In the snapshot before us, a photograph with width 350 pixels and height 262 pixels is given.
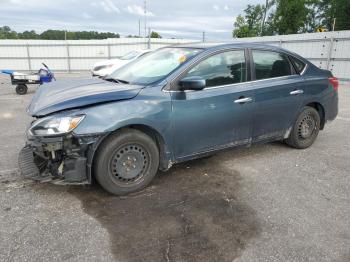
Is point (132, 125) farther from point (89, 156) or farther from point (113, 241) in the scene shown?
point (113, 241)

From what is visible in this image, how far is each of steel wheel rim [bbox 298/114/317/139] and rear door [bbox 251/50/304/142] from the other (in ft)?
0.96

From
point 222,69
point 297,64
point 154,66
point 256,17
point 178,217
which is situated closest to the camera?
point 178,217

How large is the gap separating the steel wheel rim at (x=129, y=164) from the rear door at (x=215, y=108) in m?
0.42

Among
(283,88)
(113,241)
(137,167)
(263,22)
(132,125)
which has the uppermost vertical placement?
(263,22)

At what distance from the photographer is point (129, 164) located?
3.38 meters

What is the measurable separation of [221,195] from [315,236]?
104cm

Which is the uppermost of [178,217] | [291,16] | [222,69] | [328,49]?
[291,16]

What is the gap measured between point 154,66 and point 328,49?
14.3m

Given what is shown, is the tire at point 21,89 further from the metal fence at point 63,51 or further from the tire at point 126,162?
the metal fence at point 63,51

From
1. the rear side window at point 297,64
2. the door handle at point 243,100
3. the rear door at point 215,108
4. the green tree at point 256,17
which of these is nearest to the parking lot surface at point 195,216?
the rear door at point 215,108

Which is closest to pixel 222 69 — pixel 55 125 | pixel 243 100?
pixel 243 100

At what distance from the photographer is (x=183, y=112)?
11.6 ft

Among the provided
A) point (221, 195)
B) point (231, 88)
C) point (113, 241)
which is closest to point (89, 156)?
point (113, 241)

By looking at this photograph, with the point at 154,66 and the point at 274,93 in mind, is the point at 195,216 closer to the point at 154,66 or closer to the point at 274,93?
the point at 154,66
